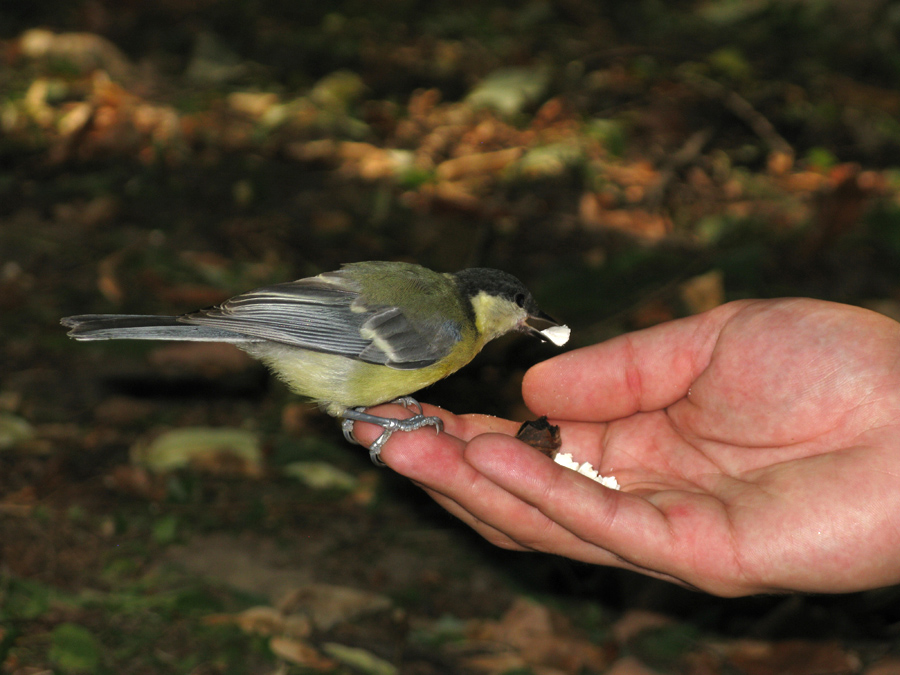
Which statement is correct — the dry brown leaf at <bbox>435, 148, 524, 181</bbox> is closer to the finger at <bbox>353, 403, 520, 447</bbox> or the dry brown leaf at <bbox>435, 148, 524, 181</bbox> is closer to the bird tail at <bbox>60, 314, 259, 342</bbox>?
the finger at <bbox>353, 403, 520, 447</bbox>

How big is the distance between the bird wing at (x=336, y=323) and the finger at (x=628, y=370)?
397 millimetres

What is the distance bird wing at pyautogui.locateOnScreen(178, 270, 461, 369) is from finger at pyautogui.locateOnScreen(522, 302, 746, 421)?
397 mm

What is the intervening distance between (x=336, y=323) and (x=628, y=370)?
3.51ft

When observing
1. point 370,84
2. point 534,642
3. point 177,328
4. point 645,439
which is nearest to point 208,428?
point 177,328

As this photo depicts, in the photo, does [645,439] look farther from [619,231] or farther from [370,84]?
[370,84]

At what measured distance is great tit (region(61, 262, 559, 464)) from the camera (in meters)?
2.58

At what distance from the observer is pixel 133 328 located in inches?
95.0

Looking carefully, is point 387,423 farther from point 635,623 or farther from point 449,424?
point 635,623

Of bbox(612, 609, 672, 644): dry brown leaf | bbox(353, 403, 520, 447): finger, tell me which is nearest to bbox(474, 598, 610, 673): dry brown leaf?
bbox(612, 609, 672, 644): dry brown leaf

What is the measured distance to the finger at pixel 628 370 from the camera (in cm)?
273

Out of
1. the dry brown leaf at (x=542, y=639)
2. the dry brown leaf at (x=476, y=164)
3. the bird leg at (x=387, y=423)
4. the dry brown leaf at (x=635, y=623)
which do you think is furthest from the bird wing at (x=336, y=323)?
the dry brown leaf at (x=476, y=164)

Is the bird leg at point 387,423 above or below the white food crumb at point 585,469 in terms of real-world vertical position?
above

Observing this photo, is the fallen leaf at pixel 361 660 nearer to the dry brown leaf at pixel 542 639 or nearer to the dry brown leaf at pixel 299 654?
the dry brown leaf at pixel 299 654

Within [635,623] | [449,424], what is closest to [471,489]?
[449,424]
